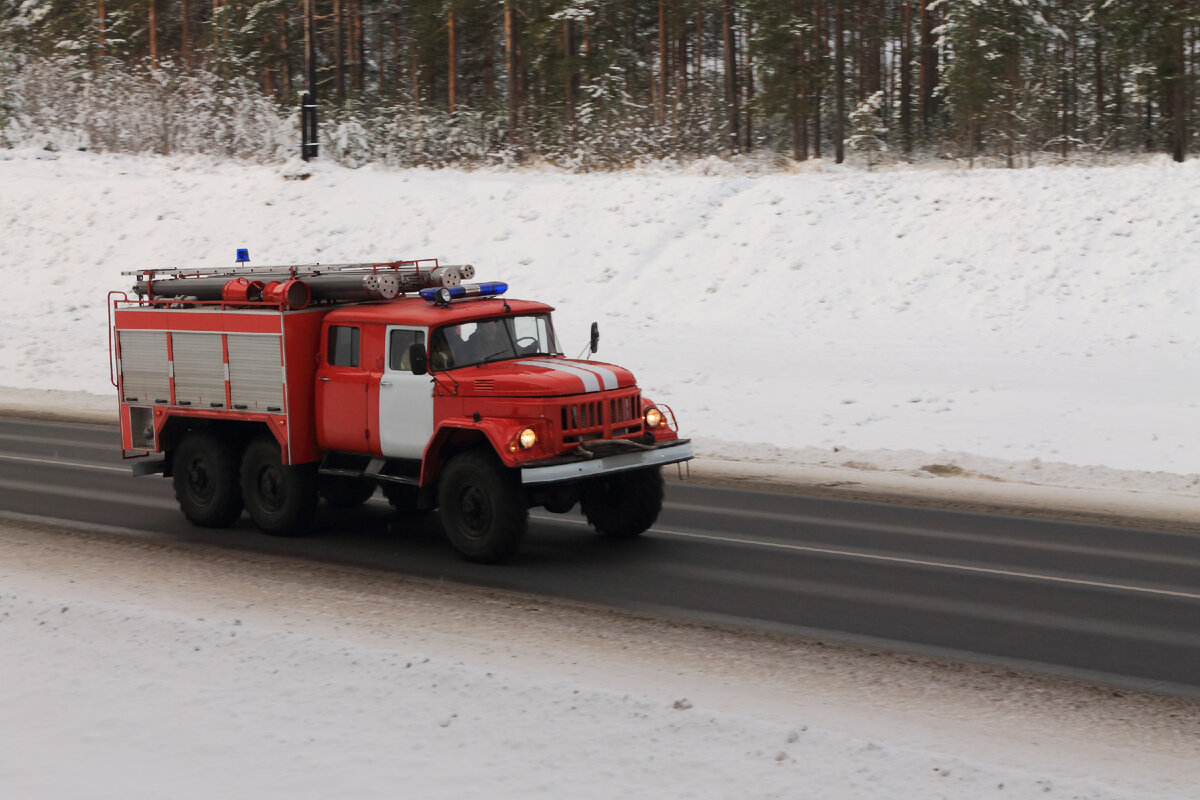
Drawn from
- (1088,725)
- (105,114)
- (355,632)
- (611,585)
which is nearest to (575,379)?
(611,585)

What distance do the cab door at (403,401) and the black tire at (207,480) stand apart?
212 centimetres

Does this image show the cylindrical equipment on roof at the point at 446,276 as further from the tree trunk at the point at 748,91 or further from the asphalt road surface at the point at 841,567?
the tree trunk at the point at 748,91

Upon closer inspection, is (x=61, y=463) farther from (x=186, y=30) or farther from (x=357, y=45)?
(x=357, y=45)

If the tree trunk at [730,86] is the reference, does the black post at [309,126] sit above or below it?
below

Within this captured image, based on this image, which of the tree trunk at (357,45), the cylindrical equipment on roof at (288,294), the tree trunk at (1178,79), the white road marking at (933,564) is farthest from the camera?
the tree trunk at (357,45)

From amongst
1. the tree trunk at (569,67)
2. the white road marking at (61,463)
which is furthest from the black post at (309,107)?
the white road marking at (61,463)

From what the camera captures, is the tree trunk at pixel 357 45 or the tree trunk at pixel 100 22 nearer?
the tree trunk at pixel 100 22

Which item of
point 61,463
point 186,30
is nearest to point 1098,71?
point 186,30

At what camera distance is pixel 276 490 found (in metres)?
13.2

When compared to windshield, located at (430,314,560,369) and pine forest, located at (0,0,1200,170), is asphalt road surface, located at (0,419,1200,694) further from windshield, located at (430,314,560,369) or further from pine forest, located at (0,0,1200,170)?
pine forest, located at (0,0,1200,170)

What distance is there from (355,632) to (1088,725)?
200 inches

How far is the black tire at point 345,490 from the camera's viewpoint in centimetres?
1310

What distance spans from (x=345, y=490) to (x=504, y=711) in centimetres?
708

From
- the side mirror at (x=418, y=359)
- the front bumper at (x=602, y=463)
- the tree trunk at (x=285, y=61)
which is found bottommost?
the front bumper at (x=602, y=463)
